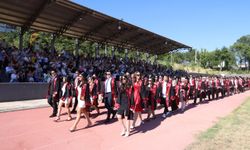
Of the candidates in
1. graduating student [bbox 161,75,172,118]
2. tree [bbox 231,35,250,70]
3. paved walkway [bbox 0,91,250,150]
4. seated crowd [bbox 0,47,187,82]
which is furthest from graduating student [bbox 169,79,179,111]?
tree [bbox 231,35,250,70]

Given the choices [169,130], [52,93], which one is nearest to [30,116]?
[52,93]

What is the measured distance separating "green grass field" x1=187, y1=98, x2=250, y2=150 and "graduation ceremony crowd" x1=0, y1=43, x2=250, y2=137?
215 cm

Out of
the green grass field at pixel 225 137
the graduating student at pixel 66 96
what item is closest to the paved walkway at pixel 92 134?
the green grass field at pixel 225 137

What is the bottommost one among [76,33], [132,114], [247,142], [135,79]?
[247,142]

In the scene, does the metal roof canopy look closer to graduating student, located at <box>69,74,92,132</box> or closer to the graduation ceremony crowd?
the graduation ceremony crowd

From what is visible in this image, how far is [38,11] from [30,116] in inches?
374

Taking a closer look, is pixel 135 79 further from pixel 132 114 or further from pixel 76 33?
pixel 76 33

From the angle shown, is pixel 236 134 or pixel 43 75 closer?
pixel 236 134

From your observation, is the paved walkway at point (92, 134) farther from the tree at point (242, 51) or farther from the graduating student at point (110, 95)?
the tree at point (242, 51)

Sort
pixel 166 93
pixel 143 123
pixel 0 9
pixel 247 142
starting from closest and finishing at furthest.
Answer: pixel 247 142
pixel 143 123
pixel 166 93
pixel 0 9

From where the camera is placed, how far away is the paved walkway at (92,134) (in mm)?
8633

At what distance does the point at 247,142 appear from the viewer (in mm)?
9508

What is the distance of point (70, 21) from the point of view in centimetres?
2391

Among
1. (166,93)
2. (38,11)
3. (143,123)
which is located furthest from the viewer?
(38,11)
